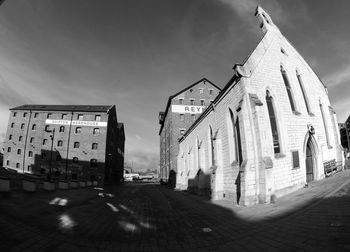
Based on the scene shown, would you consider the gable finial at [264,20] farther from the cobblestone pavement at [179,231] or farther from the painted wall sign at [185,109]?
the painted wall sign at [185,109]

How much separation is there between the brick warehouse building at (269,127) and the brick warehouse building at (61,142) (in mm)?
27768

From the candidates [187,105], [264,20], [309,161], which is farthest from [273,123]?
[187,105]

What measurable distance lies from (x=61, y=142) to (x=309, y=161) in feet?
137

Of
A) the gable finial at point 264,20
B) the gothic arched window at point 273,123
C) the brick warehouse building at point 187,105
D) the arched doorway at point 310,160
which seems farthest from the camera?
the brick warehouse building at point 187,105

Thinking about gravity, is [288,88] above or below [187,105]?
below

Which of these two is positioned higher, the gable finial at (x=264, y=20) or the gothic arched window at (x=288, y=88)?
the gable finial at (x=264, y=20)

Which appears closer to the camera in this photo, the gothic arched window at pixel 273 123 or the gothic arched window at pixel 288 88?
the gothic arched window at pixel 273 123

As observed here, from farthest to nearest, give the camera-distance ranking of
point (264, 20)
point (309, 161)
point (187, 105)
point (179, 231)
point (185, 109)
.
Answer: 1. point (187, 105)
2. point (185, 109)
3. point (264, 20)
4. point (309, 161)
5. point (179, 231)

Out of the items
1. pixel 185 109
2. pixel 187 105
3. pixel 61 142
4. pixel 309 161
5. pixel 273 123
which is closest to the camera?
pixel 273 123

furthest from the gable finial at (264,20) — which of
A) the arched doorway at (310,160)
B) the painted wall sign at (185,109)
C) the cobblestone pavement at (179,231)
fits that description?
the painted wall sign at (185,109)

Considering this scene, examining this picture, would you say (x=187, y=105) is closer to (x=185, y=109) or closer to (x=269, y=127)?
(x=185, y=109)

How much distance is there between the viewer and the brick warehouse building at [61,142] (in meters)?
39.8

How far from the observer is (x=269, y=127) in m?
12.4

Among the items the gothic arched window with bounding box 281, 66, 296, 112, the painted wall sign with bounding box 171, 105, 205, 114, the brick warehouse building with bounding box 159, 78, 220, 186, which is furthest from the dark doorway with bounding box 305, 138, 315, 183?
the painted wall sign with bounding box 171, 105, 205, 114
